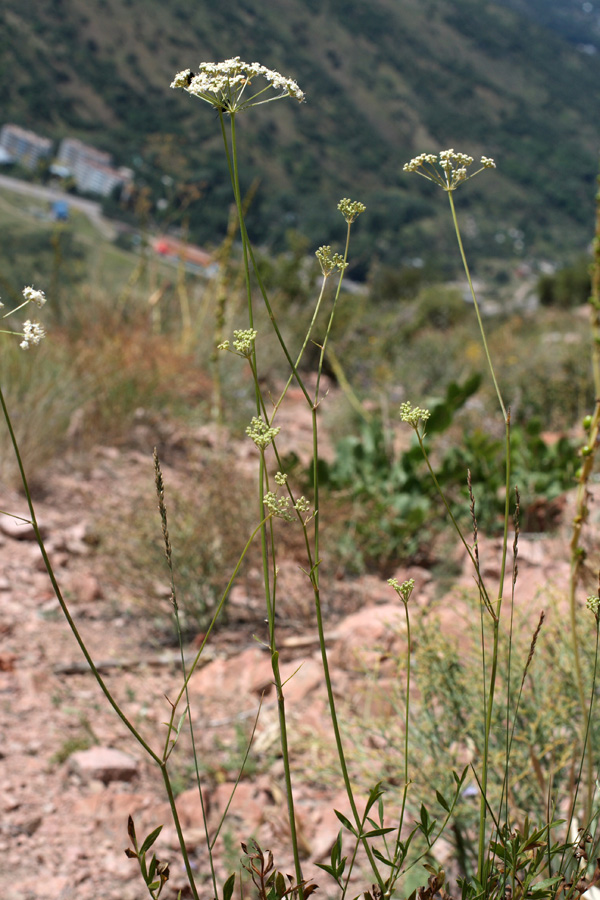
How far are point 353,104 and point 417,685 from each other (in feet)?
289

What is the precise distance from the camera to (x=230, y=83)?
0.73 metres

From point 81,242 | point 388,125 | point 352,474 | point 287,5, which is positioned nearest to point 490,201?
point 388,125

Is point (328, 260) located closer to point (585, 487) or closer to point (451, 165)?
point (451, 165)

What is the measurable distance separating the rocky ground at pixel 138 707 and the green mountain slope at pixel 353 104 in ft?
8.46

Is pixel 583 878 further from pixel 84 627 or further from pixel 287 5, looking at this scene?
pixel 287 5

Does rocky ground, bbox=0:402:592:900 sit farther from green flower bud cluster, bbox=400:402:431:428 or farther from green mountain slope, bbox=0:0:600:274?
green mountain slope, bbox=0:0:600:274

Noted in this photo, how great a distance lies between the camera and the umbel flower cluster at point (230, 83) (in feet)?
2.39

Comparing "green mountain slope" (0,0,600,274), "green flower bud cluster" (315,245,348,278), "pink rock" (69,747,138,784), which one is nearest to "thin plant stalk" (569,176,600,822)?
"green flower bud cluster" (315,245,348,278)

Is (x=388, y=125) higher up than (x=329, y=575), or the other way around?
(x=388, y=125)

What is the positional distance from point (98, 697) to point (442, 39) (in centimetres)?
12289

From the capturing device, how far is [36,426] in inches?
132

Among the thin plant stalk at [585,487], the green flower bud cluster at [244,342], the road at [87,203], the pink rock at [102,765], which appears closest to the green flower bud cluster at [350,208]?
the green flower bud cluster at [244,342]

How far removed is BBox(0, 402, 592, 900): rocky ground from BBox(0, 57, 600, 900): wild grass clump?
0.19 feet

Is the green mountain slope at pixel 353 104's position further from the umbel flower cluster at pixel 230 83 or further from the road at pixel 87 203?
the umbel flower cluster at pixel 230 83
